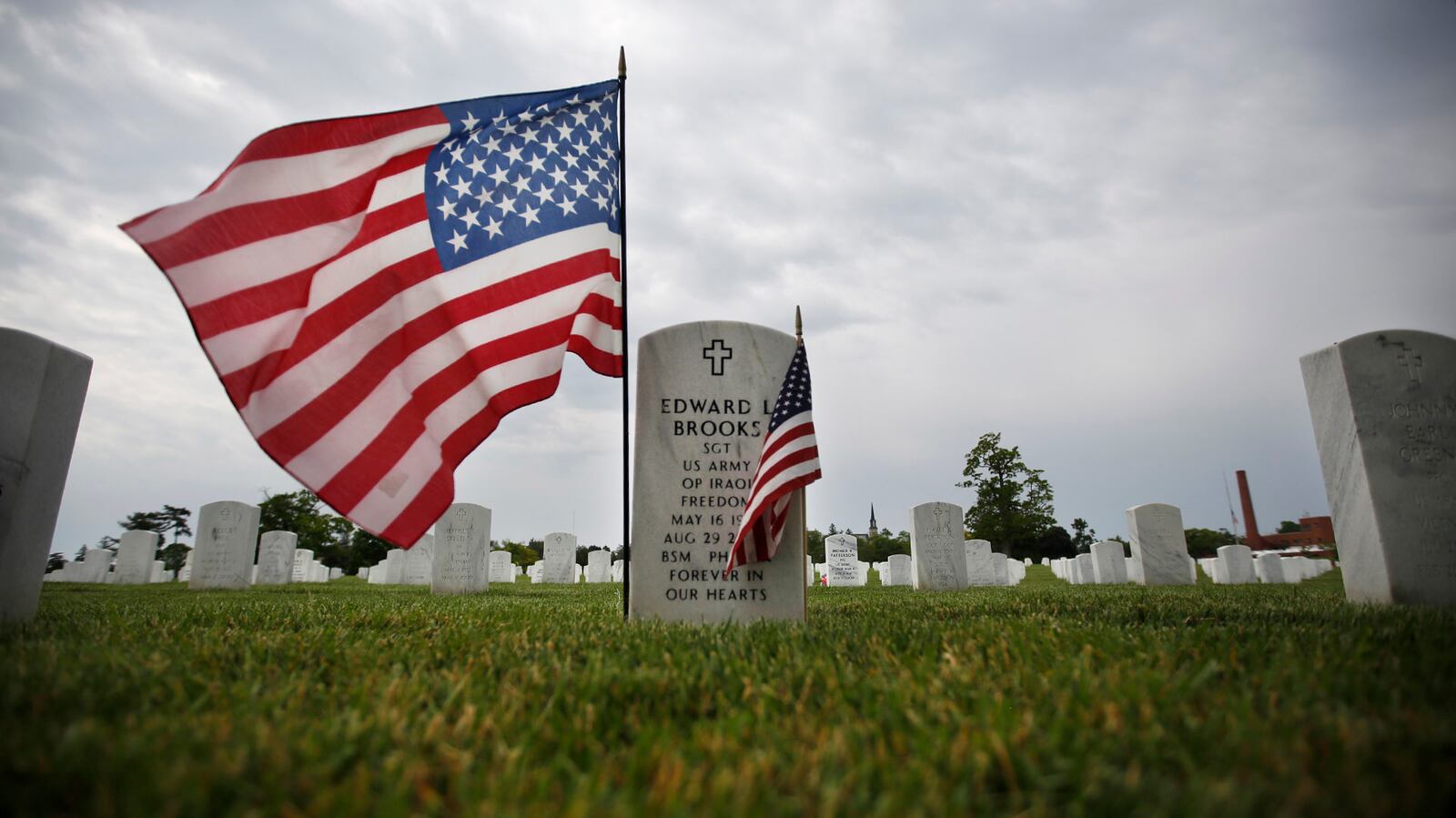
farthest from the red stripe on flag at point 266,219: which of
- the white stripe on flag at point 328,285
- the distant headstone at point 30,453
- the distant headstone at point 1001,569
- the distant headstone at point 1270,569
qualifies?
the distant headstone at point 1001,569

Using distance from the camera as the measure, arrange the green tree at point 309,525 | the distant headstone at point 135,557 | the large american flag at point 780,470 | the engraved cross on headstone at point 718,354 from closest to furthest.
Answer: the large american flag at point 780,470 < the engraved cross on headstone at point 718,354 < the distant headstone at point 135,557 < the green tree at point 309,525

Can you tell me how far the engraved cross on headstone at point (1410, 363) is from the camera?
558 centimetres

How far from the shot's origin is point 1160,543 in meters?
13.3

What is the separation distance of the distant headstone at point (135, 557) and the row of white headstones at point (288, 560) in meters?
0.02

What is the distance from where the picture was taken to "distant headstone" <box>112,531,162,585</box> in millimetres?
17391

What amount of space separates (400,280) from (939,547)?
11087 millimetres

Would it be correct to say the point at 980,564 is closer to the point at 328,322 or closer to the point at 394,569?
the point at 328,322

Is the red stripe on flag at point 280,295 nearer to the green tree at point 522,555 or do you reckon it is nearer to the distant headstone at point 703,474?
the distant headstone at point 703,474

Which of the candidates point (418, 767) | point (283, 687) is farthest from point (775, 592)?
point (418, 767)

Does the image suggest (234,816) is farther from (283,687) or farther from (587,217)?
(587,217)

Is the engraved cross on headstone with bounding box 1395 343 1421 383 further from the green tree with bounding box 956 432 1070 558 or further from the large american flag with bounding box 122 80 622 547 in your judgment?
the green tree with bounding box 956 432 1070 558

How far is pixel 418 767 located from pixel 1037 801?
133cm

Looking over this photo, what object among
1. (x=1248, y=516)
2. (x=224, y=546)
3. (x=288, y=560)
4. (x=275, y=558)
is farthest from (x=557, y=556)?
(x=1248, y=516)

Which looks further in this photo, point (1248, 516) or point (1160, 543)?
point (1248, 516)
